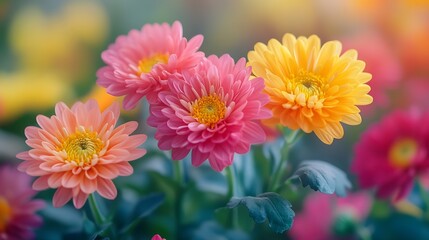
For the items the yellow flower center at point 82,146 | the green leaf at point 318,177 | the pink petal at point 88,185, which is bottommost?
the green leaf at point 318,177

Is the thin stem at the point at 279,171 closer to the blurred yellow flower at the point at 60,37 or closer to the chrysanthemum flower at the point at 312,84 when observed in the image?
the chrysanthemum flower at the point at 312,84

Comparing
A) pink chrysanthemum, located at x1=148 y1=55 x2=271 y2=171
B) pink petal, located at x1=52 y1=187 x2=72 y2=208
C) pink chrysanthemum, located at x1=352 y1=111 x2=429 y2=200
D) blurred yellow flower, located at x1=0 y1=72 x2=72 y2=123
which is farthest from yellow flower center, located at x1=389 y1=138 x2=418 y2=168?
blurred yellow flower, located at x1=0 y1=72 x2=72 y2=123

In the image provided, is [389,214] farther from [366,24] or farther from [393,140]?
[366,24]

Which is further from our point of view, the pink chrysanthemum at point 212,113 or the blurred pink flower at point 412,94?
the blurred pink flower at point 412,94

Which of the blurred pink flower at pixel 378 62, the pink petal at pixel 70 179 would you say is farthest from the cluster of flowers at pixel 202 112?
the blurred pink flower at pixel 378 62

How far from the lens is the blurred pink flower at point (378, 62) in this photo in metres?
0.72

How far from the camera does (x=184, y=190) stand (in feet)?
1.92

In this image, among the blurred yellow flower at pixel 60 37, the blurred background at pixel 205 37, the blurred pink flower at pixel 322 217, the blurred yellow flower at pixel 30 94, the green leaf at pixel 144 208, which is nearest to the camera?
the green leaf at pixel 144 208

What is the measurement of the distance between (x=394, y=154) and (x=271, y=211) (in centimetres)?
25

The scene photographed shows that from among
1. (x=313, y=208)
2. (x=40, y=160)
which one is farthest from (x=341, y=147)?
(x=40, y=160)

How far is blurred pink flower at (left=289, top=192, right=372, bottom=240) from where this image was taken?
0.71m

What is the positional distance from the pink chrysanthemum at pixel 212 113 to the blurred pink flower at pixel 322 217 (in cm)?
30

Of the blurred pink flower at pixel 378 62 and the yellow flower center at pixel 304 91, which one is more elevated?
the yellow flower center at pixel 304 91

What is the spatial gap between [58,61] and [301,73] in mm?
707
